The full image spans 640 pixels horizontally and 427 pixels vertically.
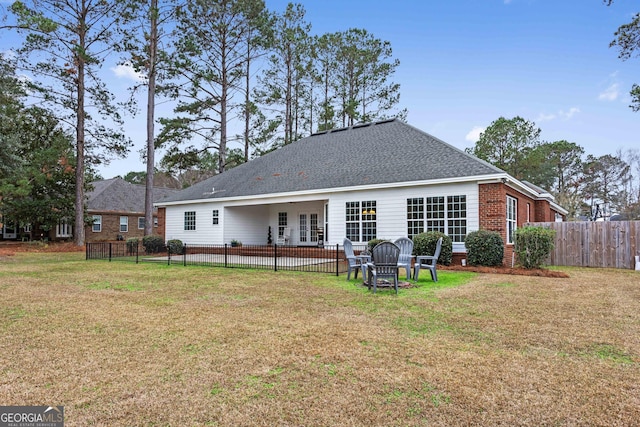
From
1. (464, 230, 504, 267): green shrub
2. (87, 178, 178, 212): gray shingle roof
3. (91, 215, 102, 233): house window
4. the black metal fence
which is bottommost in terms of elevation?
the black metal fence

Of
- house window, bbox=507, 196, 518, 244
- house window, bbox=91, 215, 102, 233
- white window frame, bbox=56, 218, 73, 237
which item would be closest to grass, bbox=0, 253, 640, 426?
house window, bbox=507, 196, 518, 244

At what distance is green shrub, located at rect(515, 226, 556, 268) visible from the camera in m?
10.8

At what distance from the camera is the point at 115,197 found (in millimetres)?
33438

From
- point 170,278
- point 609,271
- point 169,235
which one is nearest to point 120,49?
point 169,235

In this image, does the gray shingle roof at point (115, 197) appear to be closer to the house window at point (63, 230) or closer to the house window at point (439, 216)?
the house window at point (63, 230)

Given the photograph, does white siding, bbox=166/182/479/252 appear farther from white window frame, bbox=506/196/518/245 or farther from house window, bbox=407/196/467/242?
white window frame, bbox=506/196/518/245

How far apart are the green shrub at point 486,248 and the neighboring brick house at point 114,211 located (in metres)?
27.6

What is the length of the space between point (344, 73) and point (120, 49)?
1686 centimetres

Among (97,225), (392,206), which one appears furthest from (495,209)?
(97,225)

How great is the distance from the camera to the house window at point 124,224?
33.0 meters

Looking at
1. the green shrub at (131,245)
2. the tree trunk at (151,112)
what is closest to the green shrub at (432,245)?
the green shrub at (131,245)

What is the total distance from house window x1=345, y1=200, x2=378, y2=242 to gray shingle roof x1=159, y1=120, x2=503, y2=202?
96 centimetres

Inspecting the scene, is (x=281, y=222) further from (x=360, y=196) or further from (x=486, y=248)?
(x=486, y=248)

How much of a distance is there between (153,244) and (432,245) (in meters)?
15.3
